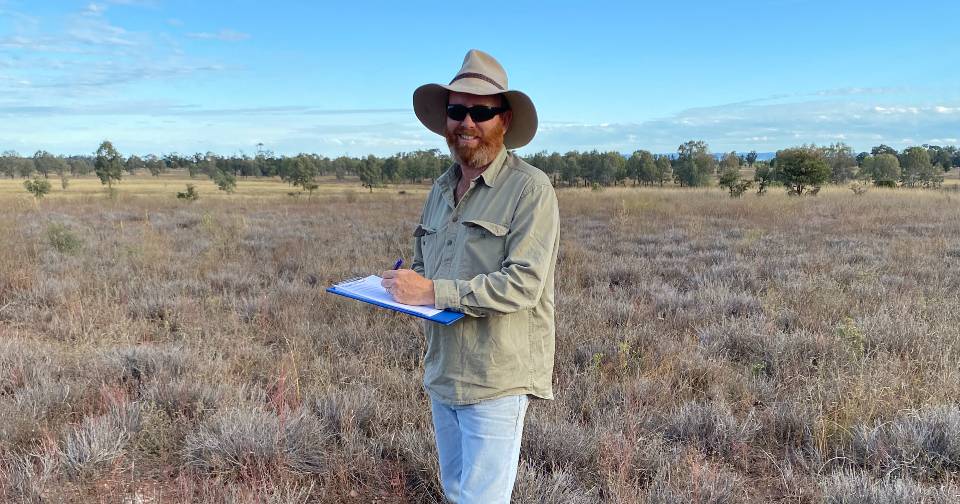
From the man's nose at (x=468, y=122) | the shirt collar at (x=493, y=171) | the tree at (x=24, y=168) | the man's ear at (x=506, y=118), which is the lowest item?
the shirt collar at (x=493, y=171)

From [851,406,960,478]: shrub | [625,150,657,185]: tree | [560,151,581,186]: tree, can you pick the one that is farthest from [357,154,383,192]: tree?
A: [851,406,960,478]: shrub

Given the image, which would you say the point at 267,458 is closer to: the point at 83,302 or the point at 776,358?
the point at 776,358

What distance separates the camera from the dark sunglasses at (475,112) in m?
1.72

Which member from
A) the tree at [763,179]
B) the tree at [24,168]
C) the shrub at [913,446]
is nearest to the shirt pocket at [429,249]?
the shrub at [913,446]

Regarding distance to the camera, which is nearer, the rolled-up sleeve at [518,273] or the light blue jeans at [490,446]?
the rolled-up sleeve at [518,273]

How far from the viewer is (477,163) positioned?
176 centimetres

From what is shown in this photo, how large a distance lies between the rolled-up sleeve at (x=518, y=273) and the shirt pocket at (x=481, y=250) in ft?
0.12

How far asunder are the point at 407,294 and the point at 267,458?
6.37 ft

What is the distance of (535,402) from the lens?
3605mm

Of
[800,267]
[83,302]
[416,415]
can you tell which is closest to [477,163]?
[416,415]

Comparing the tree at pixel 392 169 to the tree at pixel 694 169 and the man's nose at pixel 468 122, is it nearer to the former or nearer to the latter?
the tree at pixel 694 169

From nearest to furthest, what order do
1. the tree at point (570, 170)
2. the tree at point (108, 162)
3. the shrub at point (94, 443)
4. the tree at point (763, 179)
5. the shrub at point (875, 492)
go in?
the shrub at point (875, 492)
the shrub at point (94, 443)
the tree at point (763, 179)
the tree at point (108, 162)
the tree at point (570, 170)

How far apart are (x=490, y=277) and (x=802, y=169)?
2873 cm

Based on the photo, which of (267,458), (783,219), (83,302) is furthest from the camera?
(783,219)
